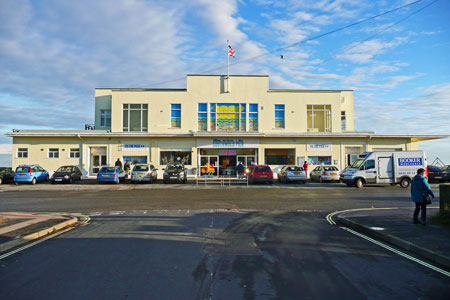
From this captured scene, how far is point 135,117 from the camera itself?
34250 millimetres

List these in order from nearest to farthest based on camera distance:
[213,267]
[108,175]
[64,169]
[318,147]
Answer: [213,267] → [108,175] → [64,169] → [318,147]

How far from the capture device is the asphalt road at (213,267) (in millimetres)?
4406

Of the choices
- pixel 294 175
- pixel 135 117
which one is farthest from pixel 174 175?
pixel 135 117

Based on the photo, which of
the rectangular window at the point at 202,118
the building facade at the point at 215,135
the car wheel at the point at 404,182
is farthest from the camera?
the rectangular window at the point at 202,118

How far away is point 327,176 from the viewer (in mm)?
27578

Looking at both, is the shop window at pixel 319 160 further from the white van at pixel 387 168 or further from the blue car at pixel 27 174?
the blue car at pixel 27 174

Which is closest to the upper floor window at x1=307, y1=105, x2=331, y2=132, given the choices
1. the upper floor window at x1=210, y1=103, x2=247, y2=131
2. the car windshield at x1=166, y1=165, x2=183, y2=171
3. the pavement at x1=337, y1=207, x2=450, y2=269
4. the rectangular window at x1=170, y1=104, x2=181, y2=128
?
the upper floor window at x1=210, y1=103, x2=247, y2=131

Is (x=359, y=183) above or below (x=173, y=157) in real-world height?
below

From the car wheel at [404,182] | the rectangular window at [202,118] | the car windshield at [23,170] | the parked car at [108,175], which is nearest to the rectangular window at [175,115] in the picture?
the rectangular window at [202,118]

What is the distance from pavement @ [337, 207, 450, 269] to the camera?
6.38 m

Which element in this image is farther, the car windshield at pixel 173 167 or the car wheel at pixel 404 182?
the car windshield at pixel 173 167

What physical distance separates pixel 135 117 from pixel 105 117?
4.65m

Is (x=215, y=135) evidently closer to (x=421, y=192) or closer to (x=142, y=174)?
(x=142, y=174)

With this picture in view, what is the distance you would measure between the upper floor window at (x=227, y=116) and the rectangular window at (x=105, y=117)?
39.5 ft
